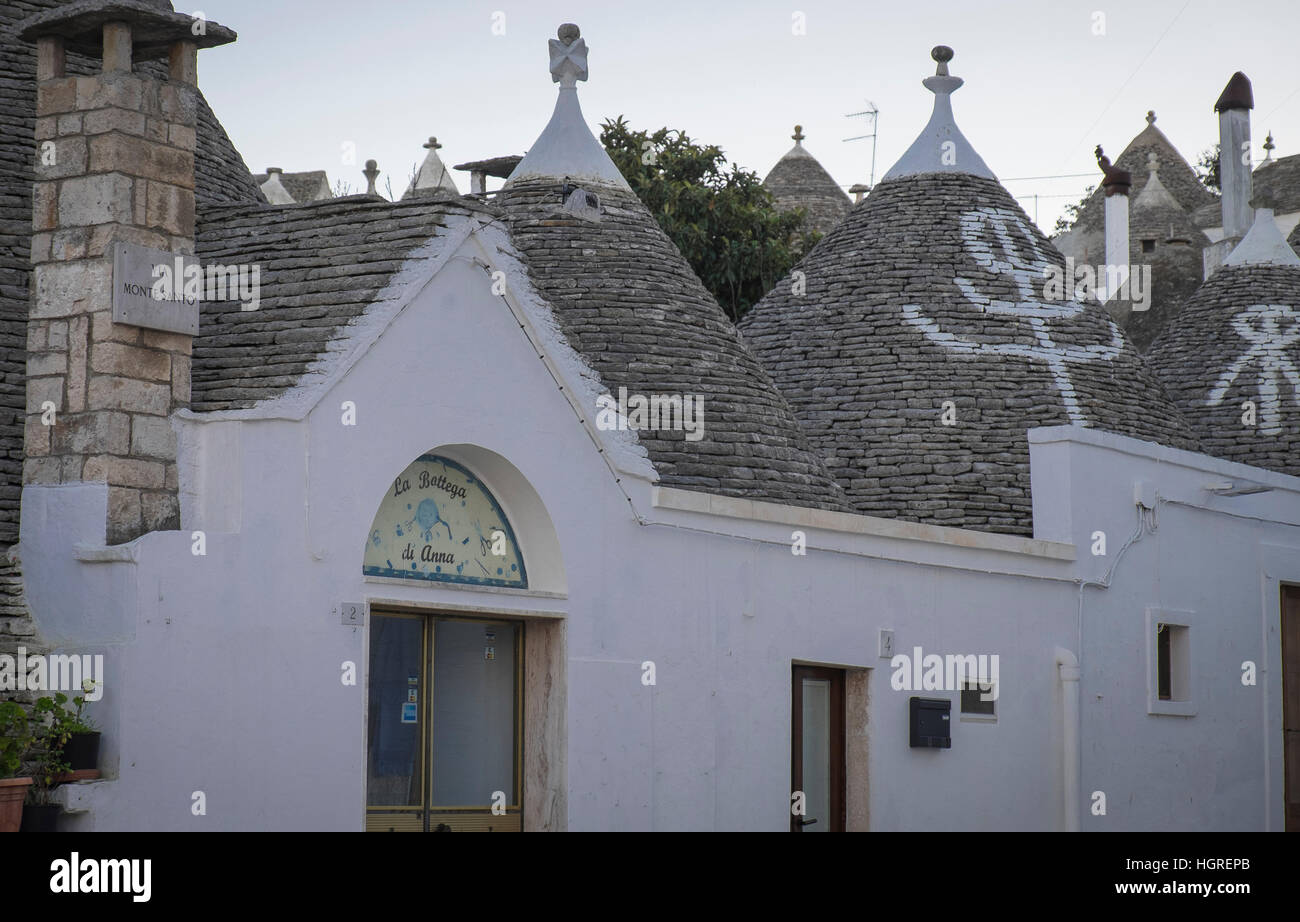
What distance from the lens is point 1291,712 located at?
1952cm

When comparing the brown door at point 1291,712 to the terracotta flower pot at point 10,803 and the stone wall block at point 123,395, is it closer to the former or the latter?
the stone wall block at point 123,395

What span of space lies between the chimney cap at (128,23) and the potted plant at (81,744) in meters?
3.74

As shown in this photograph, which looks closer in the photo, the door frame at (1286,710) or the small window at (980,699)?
the small window at (980,699)

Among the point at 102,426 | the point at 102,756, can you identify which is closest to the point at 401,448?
the point at 102,426

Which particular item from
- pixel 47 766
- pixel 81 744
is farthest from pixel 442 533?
pixel 47 766

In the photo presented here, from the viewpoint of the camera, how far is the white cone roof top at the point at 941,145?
2239 centimetres

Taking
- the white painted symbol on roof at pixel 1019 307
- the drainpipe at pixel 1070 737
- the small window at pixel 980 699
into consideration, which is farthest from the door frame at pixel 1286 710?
the small window at pixel 980 699

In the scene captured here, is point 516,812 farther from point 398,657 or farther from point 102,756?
point 102,756

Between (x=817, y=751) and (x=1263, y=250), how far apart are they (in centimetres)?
1410

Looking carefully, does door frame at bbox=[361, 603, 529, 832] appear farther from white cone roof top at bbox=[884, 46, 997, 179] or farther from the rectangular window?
white cone roof top at bbox=[884, 46, 997, 179]

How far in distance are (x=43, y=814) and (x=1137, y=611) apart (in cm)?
1175

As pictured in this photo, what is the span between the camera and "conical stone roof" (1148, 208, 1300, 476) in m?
23.0

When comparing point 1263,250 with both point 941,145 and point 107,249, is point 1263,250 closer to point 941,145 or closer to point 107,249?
point 941,145

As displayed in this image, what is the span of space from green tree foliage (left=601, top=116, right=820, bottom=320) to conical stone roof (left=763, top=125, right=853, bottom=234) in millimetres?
5943
